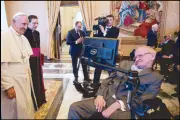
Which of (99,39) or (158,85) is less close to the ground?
(99,39)

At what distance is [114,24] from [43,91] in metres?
0.65

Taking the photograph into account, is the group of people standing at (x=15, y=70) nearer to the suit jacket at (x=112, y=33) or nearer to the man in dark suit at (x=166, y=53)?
the suit jacket at (x=112, y=33)

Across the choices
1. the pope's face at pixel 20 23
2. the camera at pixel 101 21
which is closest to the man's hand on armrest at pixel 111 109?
the camera at pixel 101 21

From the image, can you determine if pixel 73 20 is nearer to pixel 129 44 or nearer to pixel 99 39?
pixel 99 39

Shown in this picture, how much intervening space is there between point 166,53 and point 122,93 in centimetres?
27

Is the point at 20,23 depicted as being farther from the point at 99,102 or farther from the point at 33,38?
the point at 99,102

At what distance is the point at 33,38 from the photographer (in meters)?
0.78

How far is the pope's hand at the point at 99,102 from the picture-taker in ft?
2.69

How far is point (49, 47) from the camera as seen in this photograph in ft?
2.15

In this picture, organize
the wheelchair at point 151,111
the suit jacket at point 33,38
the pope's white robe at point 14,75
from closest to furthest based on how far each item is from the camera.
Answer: the pope's white robe at point 14,75
the wheelchair at point 151,111
the suit jacket at point 33,38

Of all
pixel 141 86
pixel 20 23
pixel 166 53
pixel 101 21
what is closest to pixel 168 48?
pixel 166 53

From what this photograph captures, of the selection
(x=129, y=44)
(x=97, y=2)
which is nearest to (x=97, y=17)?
(x=97, y=2)

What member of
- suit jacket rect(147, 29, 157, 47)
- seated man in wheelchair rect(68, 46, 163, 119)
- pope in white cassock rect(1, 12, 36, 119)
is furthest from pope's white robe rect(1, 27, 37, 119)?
suit jacket rect(147, 29, 157, 47)

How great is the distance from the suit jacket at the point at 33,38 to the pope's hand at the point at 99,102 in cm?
40
